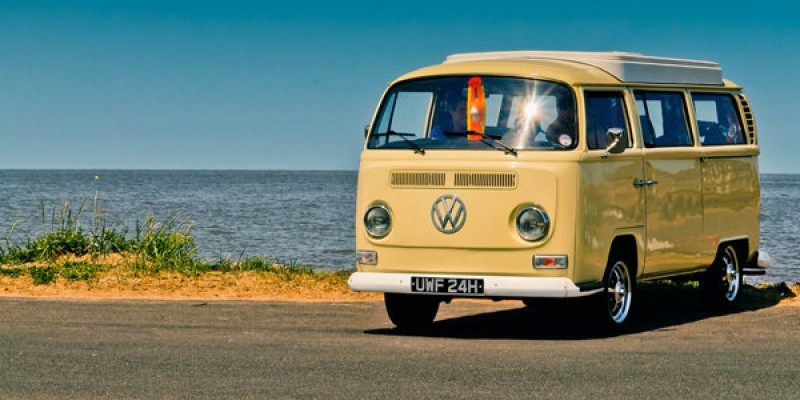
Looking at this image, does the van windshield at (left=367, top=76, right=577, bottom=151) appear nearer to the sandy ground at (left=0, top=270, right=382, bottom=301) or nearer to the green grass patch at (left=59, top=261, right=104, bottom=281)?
the sandy ground at (left=0, top=270, right=382, bottom=301)

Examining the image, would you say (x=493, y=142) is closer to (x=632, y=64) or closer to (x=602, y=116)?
(x=602, y=116)

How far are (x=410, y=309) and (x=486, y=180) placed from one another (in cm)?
172

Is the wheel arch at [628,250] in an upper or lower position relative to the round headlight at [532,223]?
lower

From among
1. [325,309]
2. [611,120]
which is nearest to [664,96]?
[611,120]

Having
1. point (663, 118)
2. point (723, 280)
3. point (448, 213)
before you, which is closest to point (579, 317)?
point (448, 213)

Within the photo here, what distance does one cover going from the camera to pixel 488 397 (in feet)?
32.8

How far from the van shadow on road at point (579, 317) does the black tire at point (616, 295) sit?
120 millimetres

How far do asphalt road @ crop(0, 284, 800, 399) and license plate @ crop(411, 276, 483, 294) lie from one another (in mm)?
419

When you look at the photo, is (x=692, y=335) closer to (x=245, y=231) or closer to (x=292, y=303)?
(x=292, y=303)

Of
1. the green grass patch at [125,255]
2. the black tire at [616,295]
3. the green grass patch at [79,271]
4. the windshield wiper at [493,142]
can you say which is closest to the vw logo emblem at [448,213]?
the windshield wiper at [493,142]

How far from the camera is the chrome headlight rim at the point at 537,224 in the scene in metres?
13.3

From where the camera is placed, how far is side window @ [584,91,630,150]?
45.1 ft

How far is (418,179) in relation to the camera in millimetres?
13664

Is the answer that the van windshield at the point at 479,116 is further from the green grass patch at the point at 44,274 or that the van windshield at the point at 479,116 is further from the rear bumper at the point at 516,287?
the green grass patch at the point at 44,274
